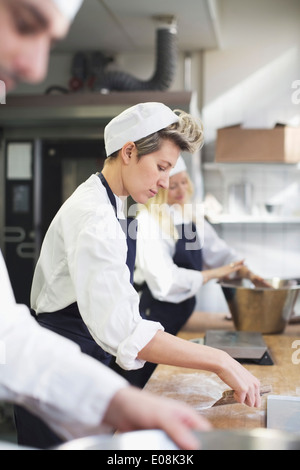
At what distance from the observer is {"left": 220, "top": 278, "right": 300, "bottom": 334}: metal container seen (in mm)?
2059

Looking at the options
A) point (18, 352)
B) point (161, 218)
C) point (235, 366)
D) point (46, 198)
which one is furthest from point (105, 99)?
point (18, 352)

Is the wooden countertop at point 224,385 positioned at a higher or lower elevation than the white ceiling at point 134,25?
lower

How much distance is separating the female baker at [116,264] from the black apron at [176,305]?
816 millimetres

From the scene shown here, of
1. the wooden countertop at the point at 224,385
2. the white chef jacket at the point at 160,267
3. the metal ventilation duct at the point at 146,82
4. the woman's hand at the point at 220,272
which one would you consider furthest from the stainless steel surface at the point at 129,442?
the metal ventilation duct at the point at 146,82

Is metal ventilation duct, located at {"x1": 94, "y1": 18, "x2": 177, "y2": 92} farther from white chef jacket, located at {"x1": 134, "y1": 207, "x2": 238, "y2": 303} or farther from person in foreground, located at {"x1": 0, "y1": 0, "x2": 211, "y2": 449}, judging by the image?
person in foreground, located at {"x1": 0, "y1": 0, "x2": 211, "y2": 449}

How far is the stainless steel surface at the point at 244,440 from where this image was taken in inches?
25.9

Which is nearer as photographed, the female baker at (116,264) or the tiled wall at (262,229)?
the female baker at (116,264)

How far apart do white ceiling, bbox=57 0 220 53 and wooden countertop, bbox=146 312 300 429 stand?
79.5 inches

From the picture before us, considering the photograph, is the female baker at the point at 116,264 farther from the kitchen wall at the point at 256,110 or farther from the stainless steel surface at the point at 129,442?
the kitchen wall at the point at 256,110

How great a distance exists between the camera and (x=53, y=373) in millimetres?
683

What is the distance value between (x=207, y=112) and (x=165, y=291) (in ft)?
7.09

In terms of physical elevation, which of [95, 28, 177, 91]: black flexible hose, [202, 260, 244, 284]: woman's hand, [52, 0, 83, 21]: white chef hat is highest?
[95, 28, 177, 91]: black flexible hose

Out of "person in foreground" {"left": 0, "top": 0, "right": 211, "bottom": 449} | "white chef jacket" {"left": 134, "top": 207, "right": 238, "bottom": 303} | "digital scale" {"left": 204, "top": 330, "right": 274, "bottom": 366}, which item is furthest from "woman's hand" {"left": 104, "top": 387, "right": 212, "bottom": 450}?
"white chef jacket" {"left": 134, "top": 207, "right": 238, "bottom": 303}

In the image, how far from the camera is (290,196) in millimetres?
3967
